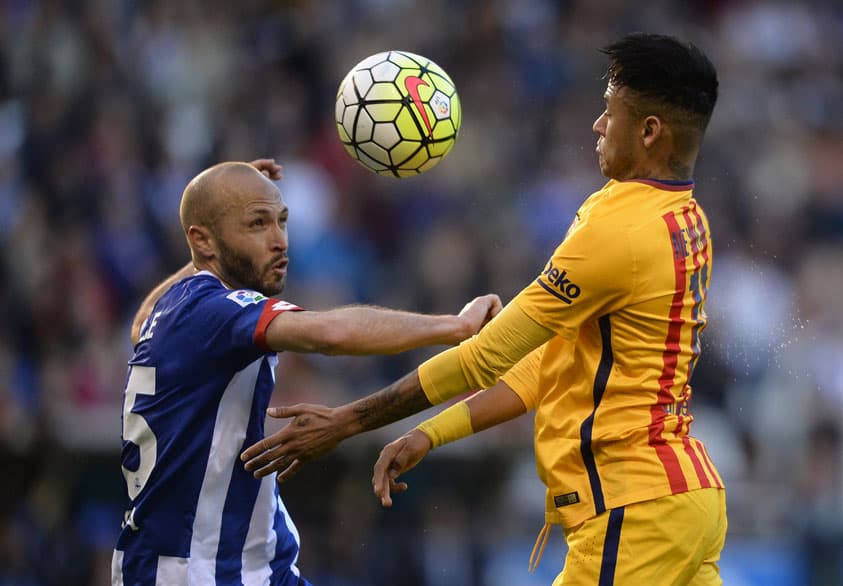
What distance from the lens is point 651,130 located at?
515 cm

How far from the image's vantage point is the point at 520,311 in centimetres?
507

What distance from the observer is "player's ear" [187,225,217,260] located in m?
5.49

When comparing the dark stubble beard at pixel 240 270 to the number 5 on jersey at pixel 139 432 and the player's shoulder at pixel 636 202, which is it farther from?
the player's shoulder at pixel 636 202

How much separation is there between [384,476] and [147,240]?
7.03 metres

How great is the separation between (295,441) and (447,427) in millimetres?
715

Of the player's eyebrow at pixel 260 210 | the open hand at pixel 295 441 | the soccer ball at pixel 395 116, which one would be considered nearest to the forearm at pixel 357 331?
the open hand at pixel 295 441

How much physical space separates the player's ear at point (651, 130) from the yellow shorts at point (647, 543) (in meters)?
1.34

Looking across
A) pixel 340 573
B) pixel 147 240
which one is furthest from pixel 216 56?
pixel 340 573

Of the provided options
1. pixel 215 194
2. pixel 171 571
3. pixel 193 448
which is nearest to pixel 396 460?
pixel 193 448

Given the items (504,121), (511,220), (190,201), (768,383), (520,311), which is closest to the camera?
(520,311)

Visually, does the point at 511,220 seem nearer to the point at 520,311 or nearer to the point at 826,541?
the point at 826,541

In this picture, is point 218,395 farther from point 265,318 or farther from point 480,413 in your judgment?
point 480,413

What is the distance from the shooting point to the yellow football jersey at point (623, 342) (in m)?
5.00

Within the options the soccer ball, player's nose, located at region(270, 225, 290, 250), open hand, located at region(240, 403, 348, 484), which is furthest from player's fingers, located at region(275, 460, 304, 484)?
the soccer ball
